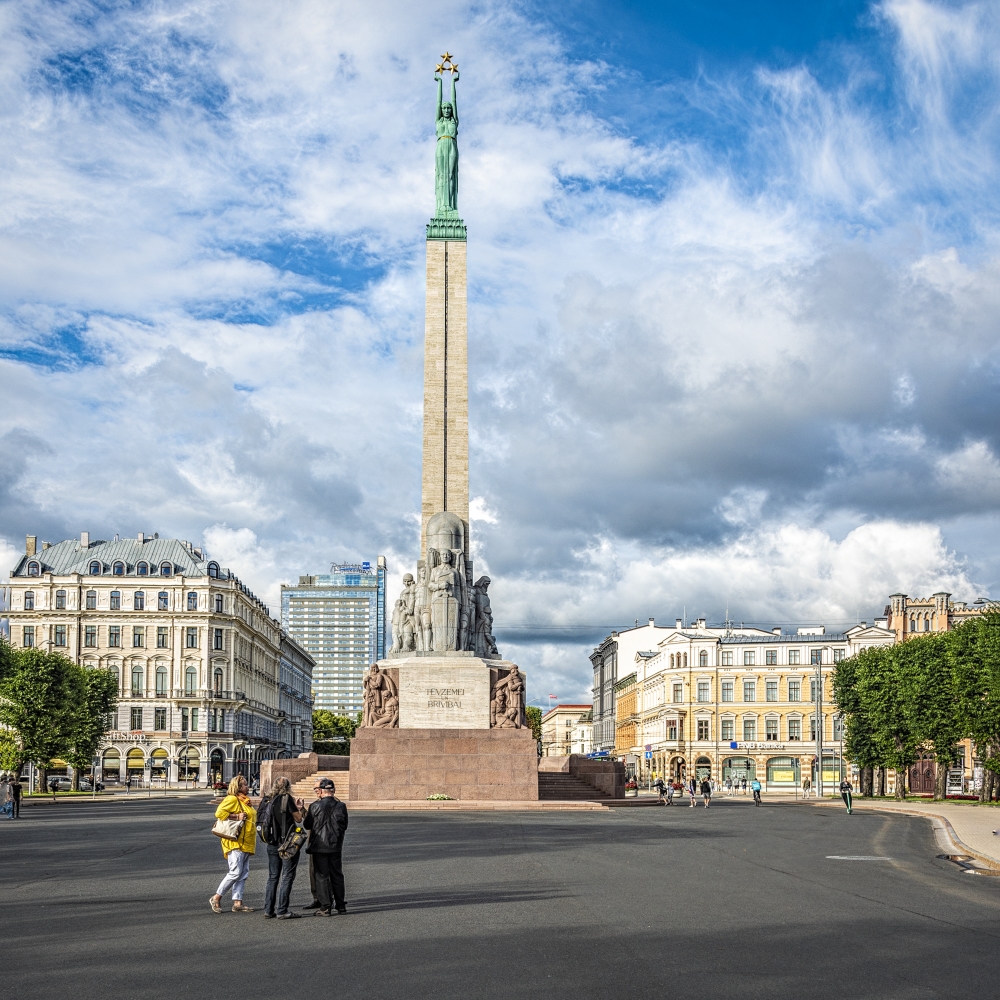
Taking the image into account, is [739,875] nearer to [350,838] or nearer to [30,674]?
[350,838]

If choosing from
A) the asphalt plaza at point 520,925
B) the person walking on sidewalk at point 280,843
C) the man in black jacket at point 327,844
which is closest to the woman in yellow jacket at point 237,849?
the asphalt plaza at point 520,925

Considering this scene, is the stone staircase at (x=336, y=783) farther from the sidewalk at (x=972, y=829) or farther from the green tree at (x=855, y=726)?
the green tree at (x=855, y=726)

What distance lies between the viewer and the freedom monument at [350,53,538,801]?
136 ft

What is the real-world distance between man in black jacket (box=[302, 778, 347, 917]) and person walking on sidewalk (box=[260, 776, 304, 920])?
27 centimetres

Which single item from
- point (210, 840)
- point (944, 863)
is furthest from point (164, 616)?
point (944, 863)

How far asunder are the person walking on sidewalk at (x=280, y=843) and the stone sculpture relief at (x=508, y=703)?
97.2ft

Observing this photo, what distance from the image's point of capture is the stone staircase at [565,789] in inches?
1777

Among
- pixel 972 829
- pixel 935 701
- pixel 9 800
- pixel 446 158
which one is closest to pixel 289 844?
pixel 972 829

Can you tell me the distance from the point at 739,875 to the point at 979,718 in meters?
41.5

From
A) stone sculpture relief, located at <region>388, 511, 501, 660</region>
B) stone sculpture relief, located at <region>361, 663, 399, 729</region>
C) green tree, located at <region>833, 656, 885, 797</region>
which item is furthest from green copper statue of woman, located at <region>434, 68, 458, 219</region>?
green tree, located at <region>833, 656, 885, 797</region>

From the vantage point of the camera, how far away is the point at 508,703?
145 feet

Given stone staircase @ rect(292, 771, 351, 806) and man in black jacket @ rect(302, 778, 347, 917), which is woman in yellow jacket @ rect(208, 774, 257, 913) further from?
stone staircase @ rect(292, 771, 351, 806)

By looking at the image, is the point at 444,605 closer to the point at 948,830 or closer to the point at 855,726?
the point at 948,830

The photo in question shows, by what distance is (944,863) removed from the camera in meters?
23.7
